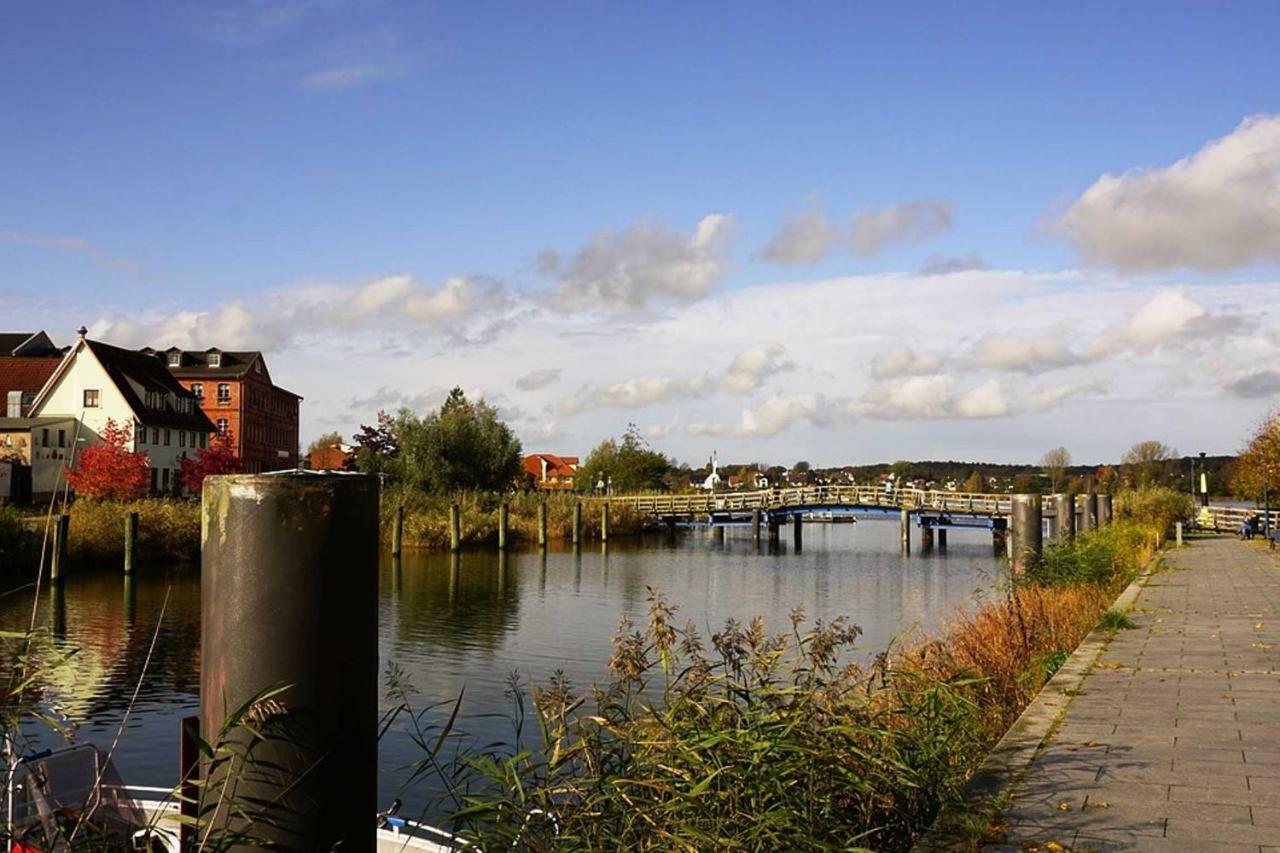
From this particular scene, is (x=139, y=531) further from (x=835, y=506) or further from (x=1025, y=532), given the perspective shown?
(x=835, y=506)

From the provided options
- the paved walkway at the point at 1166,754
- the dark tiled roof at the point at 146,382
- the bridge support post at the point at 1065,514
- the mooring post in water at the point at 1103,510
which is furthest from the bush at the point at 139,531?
the paved walkway at the point at 1166,754

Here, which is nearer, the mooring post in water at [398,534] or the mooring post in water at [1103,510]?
the mooring post in water at [1103,510]

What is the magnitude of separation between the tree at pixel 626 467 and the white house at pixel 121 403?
3537 centimetres

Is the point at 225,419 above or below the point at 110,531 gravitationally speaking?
above

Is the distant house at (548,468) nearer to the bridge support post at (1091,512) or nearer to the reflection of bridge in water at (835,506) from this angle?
the reflection of bridge in water at (835,506)

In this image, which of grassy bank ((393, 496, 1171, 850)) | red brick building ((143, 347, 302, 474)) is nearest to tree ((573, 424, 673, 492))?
red brick building ((143, 347, 302, 474))

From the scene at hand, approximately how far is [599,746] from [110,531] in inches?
1244

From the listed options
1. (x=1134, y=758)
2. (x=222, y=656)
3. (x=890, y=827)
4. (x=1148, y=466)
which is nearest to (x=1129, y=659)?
(x=1134, y=758)

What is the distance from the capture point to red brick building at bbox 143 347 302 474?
73.8 metres

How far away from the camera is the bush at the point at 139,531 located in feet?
106

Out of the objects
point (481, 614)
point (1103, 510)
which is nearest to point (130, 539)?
point (481, 614)

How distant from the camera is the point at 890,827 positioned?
4.92m

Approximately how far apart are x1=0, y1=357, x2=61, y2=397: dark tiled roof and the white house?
2.93 m

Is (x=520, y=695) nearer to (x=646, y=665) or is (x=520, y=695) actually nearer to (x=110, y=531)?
(x=646, y=665)
